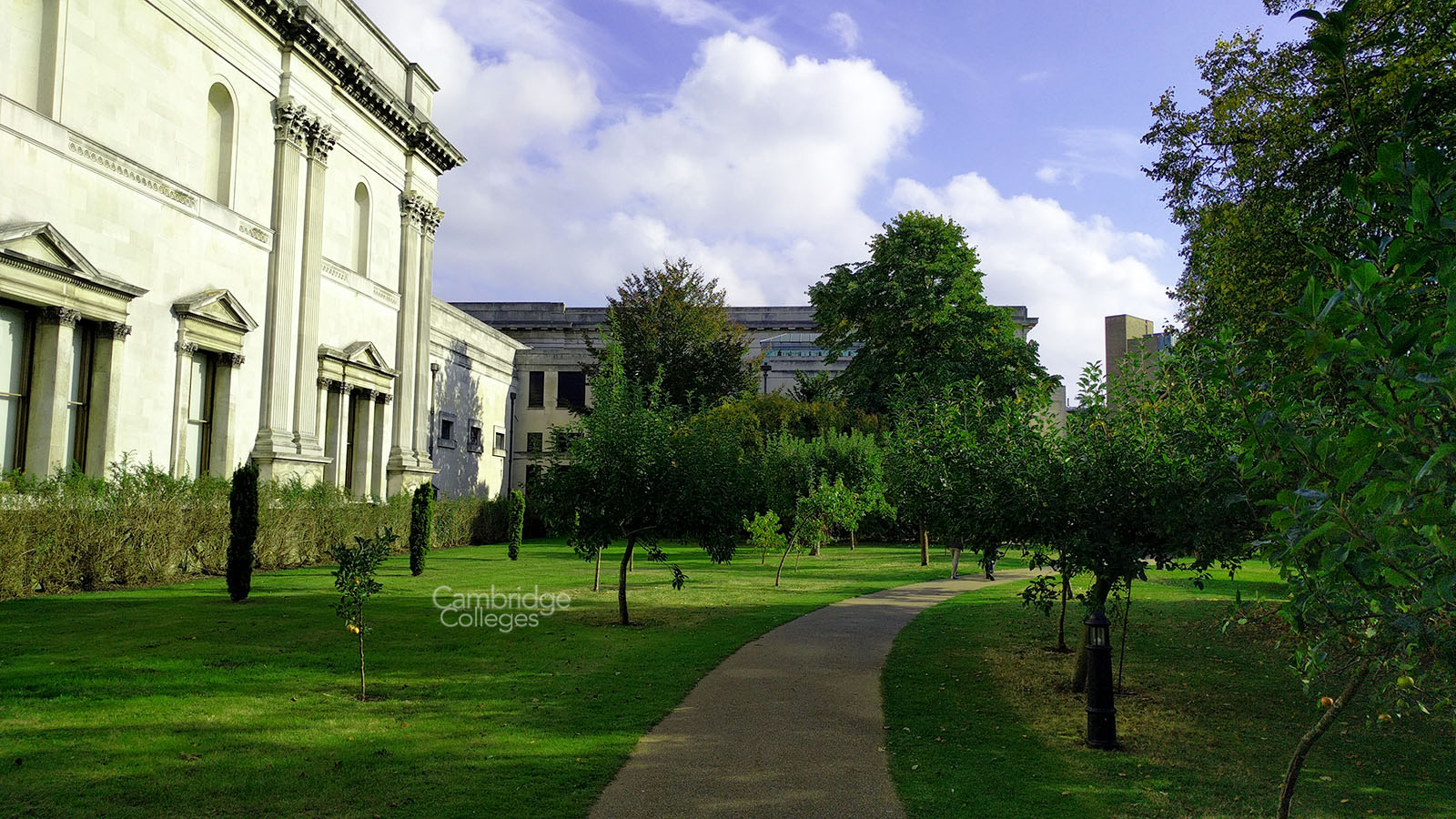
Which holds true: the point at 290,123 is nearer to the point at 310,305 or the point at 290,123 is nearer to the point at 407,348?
the point at 310,305

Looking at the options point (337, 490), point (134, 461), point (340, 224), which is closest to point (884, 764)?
point (134, 461)

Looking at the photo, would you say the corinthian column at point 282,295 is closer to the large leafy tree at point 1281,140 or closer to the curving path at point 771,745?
the curving path at point 771,745

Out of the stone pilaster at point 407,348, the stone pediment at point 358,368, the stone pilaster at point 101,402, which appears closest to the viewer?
the stone pilaster at point 101,402

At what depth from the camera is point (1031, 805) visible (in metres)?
6.88

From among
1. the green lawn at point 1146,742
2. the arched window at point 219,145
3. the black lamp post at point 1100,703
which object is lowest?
the green lawn at point 1146,742

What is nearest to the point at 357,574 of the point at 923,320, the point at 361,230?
the point at 361,230

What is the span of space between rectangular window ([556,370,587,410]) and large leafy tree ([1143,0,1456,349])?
40.8 m

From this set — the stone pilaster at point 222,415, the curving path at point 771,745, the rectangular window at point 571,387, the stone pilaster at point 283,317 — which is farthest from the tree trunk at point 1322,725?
the rectangular window at point 571,387

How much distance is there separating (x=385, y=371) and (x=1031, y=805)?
98.5 ft

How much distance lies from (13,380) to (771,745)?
60.0ft

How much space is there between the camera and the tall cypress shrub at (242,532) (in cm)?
1606

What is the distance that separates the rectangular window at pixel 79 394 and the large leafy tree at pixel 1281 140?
Answer: 2175 centimetres

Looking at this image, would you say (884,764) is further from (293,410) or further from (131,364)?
(293,410)

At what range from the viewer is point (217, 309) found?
2345cm
